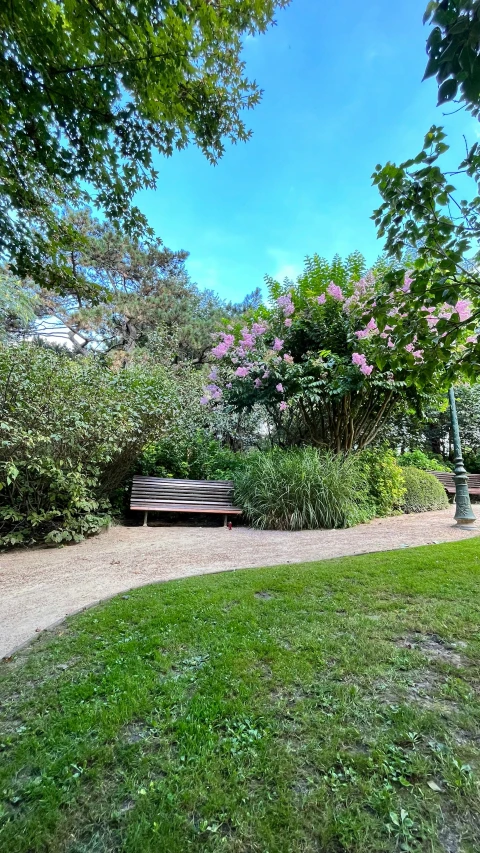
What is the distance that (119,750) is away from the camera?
1.29 m

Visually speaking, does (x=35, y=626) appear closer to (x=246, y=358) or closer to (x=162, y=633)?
(x=162, y=633)

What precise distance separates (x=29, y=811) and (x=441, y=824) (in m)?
1.21

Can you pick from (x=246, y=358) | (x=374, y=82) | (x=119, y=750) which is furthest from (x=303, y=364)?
(x=119, y=750)

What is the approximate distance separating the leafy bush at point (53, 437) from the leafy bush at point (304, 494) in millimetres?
2380

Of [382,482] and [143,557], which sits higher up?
[382,482]

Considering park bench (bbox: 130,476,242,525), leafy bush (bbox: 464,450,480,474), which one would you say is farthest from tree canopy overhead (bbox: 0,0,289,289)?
leafy bush (bbox: 464,450,480,474)

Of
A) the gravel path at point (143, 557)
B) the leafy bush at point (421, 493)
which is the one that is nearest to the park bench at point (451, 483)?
the leafy bush at point (421, 493)

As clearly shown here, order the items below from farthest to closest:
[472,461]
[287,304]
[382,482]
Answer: [472,461] < [382,482] < [287,304]

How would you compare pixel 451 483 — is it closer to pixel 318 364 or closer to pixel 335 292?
pixel 318 364

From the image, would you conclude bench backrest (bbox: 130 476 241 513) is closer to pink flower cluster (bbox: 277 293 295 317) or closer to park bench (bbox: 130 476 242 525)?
park bench (bbox: 130 476 242 525)

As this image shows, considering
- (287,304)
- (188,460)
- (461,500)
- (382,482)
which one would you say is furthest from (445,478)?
(188,460)

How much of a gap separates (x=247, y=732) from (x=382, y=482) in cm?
647

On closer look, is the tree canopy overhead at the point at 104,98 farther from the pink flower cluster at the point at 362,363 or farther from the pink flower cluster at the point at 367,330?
Answer: the pink flower cluster at the point at 362,363

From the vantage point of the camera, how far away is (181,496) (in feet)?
21.8
